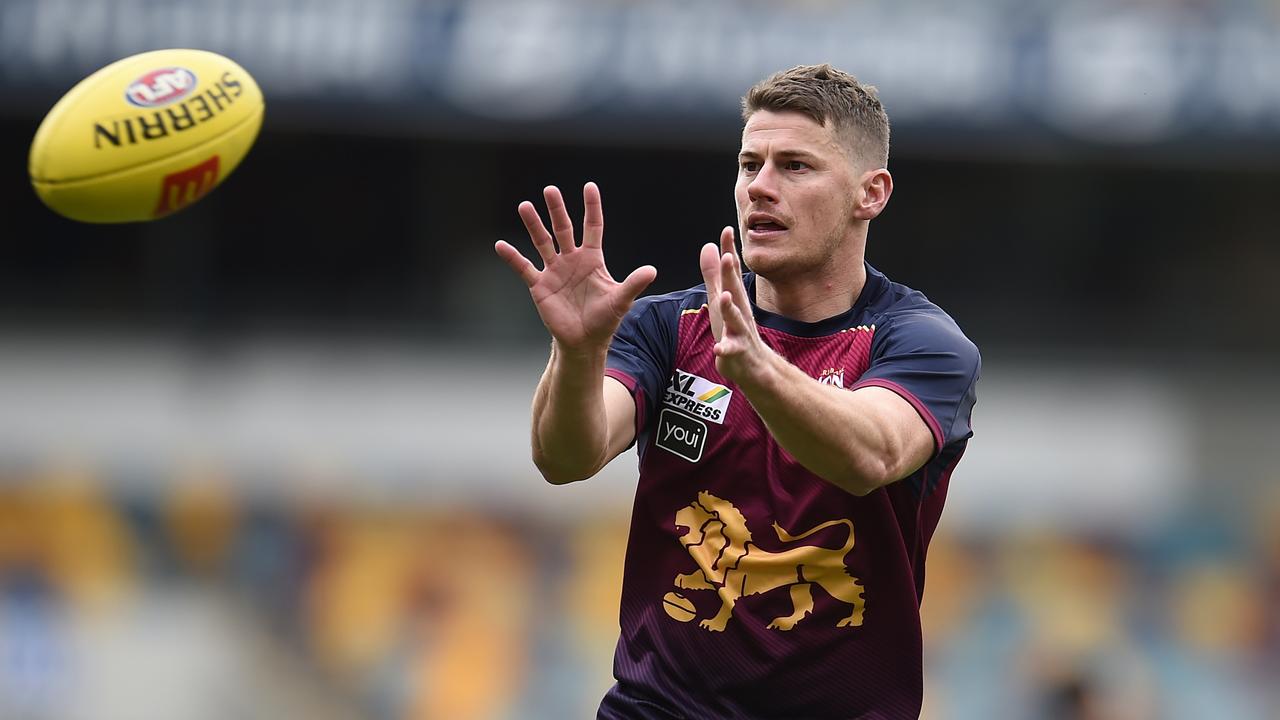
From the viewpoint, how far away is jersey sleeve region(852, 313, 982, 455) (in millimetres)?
3705

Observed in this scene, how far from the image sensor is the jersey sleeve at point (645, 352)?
13.1ft

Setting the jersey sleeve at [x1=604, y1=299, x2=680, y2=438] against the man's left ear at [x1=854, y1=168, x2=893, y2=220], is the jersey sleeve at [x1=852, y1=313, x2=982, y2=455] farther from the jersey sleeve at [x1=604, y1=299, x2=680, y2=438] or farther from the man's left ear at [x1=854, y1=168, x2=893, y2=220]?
the jersey sleeve at [x1=604, y1=299, x2=680, y2=438]

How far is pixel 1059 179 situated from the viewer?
547 inches

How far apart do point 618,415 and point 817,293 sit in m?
0.64

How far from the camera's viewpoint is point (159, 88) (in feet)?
15.5

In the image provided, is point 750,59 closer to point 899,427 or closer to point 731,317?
point 899,427

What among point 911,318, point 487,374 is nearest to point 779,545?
point 911,318

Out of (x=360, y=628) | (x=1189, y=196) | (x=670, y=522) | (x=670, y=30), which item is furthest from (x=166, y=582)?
(x=1189, y=196)

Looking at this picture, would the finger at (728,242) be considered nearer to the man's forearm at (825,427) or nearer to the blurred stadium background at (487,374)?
the man's forearm at (825,427)

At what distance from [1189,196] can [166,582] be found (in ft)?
31.5

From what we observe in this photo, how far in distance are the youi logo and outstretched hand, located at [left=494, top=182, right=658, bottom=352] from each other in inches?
62.8

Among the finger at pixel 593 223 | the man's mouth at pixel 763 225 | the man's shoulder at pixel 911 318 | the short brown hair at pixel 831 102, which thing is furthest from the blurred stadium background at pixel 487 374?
the finger at pixel 593 223

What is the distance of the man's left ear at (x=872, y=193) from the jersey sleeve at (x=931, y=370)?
32 cm

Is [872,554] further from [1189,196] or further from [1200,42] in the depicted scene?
[1189,196]
